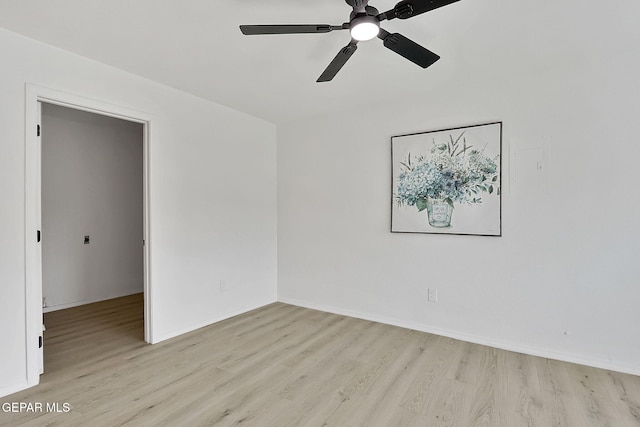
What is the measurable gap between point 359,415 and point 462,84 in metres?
2.86

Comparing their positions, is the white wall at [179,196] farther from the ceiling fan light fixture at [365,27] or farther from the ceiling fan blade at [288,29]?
the ceiling fan light fixture at [365,27]

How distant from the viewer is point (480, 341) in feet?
9.86

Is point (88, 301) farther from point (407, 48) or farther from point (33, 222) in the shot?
point (407, 48)

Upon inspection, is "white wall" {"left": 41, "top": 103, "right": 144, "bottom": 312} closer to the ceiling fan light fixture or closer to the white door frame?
the white door frame

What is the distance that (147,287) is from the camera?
3.01 meters

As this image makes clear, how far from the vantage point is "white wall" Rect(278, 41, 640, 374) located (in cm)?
249

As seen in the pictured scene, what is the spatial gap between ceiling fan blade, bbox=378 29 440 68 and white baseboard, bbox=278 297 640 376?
8.04 ft

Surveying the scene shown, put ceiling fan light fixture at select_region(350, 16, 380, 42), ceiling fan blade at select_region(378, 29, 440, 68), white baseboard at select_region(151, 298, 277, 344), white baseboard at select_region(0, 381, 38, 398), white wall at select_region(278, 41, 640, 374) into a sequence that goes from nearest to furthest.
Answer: ceiling fan light fixture at select_region(350, 16, 380, 42), ceiling fan blade at select_region(378, 29, 440, 68), white baseboard at select_region(0, 381, 38, 398), white wall at select_region(278, 41, 640, 374), white baseboard at select_region(151, 298, 277, 344)

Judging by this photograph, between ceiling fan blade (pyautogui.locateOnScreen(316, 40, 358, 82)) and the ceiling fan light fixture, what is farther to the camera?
ceiling fan blade (pyautogui.locateOnScreen(316, 40, 358, 82))

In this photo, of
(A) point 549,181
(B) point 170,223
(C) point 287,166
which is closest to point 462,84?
(A) point 549,181

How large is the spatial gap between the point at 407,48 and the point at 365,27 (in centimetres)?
34

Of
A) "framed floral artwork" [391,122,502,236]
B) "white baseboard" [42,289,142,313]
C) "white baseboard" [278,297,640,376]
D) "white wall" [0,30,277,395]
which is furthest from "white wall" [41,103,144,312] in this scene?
"framed floral artwork" [391,122,502,236]

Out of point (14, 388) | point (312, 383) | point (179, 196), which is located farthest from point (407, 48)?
point (14, 388)

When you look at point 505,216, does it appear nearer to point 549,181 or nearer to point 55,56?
point 549,181
